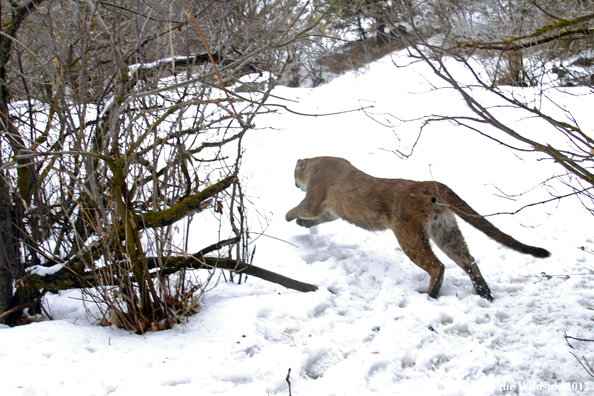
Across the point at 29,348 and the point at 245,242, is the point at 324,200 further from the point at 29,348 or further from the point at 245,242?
the point at 29,348

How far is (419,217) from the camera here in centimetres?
439

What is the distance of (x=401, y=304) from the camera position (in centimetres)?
402

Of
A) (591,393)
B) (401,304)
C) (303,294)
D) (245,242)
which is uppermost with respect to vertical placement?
(245,242)

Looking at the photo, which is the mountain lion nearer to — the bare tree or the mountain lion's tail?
the mountain lion's tail

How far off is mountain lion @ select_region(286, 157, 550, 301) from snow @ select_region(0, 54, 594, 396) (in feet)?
0.99

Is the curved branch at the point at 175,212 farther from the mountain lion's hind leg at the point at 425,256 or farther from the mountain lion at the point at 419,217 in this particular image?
the mountain lion's hind leg at the point at 425,256

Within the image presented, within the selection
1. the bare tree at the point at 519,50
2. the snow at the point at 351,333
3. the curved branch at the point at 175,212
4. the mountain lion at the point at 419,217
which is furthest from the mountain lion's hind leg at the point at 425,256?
the curved branch at the point at 175,212

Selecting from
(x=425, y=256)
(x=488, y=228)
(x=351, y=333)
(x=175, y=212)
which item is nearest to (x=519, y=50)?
(x=488, y=228)

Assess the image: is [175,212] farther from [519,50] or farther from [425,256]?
[519,50]

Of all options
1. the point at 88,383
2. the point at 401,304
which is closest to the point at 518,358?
the point at 401,304

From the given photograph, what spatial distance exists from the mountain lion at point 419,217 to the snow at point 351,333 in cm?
30

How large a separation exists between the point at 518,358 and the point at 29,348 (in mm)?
3570

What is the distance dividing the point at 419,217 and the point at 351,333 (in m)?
1.64

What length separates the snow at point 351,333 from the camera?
2.62m
